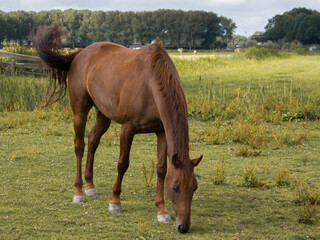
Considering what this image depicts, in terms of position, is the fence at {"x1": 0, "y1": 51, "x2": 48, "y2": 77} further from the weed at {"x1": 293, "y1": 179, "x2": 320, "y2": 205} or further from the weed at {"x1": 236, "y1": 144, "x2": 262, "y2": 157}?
the weed at {"x1": 293, "y1": 179, "x2": 320, "y2": 205}

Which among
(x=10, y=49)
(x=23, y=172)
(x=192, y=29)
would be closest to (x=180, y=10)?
(x=192, y=29)

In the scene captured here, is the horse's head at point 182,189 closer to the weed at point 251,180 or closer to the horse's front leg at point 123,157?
the horse's front leg at point 123,157

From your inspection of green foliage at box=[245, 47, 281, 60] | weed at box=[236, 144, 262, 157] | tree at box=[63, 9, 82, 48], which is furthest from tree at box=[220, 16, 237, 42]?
weed at box=[236, 144, 262, 157]

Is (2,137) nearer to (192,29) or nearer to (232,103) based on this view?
(232,103)

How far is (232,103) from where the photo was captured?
11000 mm

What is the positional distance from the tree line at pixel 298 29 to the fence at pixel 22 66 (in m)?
58.3

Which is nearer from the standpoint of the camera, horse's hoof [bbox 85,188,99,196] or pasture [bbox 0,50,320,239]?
pasture [bbox 0,50,320,239]

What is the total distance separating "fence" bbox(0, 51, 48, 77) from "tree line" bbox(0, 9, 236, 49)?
52.6 meters

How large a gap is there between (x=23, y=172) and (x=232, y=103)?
623cm

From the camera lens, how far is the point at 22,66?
17953 millimetres

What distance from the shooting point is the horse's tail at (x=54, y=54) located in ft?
Answer: 19.2

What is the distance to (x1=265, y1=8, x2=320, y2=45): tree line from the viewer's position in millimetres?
68125

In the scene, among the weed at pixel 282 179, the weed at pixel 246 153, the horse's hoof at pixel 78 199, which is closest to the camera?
the horse's hoof at pixel 78 199

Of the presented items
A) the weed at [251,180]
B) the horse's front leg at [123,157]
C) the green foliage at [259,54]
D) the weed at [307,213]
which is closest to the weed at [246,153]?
the weed at [251,180]
